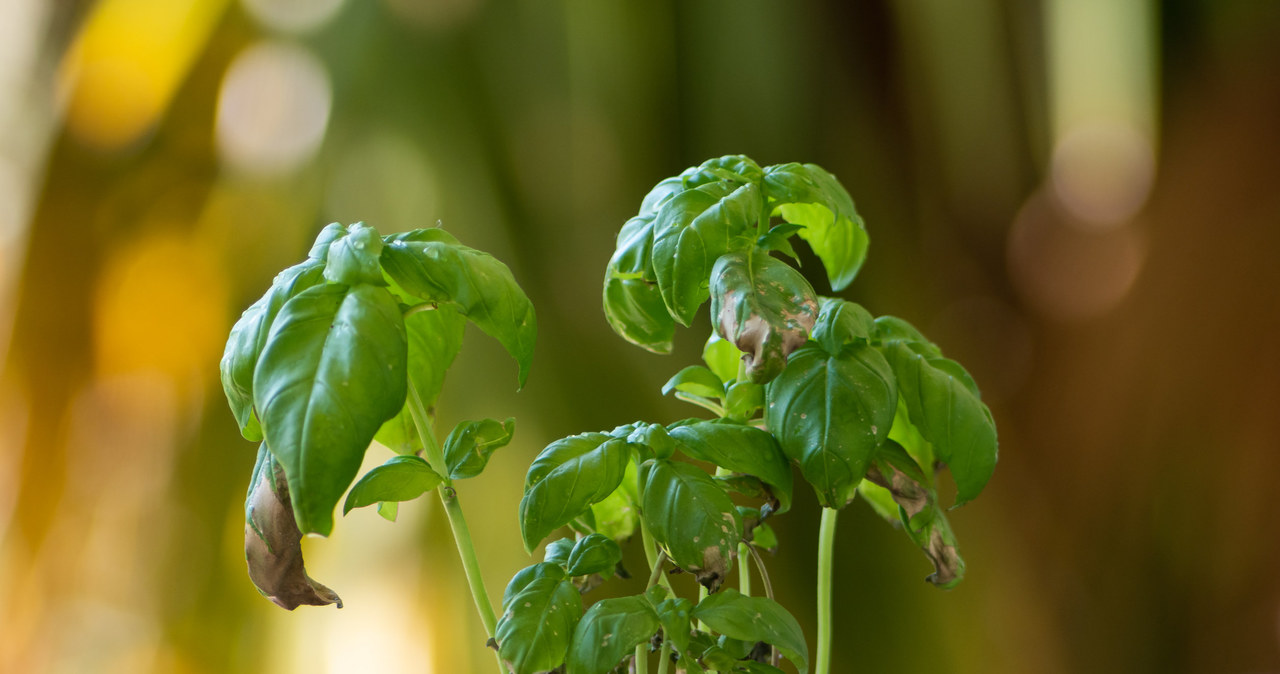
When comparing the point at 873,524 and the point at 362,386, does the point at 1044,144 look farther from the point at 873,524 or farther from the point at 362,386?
the point at 362,386

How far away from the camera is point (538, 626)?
1.50ft

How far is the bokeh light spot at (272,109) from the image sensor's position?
1.52m

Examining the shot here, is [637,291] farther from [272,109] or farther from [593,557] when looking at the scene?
[272,109]

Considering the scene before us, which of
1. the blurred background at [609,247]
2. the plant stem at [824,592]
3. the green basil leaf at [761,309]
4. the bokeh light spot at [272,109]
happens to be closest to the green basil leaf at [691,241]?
the green basil leaf at [761,309]

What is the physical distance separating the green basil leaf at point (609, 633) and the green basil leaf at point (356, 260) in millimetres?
198

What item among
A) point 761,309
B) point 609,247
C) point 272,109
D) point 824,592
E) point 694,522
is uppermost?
point 272,109

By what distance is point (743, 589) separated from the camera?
64 cm

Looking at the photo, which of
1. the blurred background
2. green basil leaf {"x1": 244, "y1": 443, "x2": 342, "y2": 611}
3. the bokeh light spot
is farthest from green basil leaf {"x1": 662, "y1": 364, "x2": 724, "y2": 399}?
the bokeh light spot

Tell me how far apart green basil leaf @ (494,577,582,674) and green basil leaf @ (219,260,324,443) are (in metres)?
0.16

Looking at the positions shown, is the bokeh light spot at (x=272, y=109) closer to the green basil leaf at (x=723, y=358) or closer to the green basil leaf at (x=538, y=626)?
the green basil leaf at (x=723, y=358)

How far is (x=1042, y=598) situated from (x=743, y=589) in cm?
108

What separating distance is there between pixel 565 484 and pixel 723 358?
0.71 feet

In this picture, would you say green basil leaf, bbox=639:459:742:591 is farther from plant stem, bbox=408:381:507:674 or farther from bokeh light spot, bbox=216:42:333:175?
bokeh light spot, bbox=216:42:333:175

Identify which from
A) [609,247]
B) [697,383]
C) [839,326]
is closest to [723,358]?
Result: [697,383]
